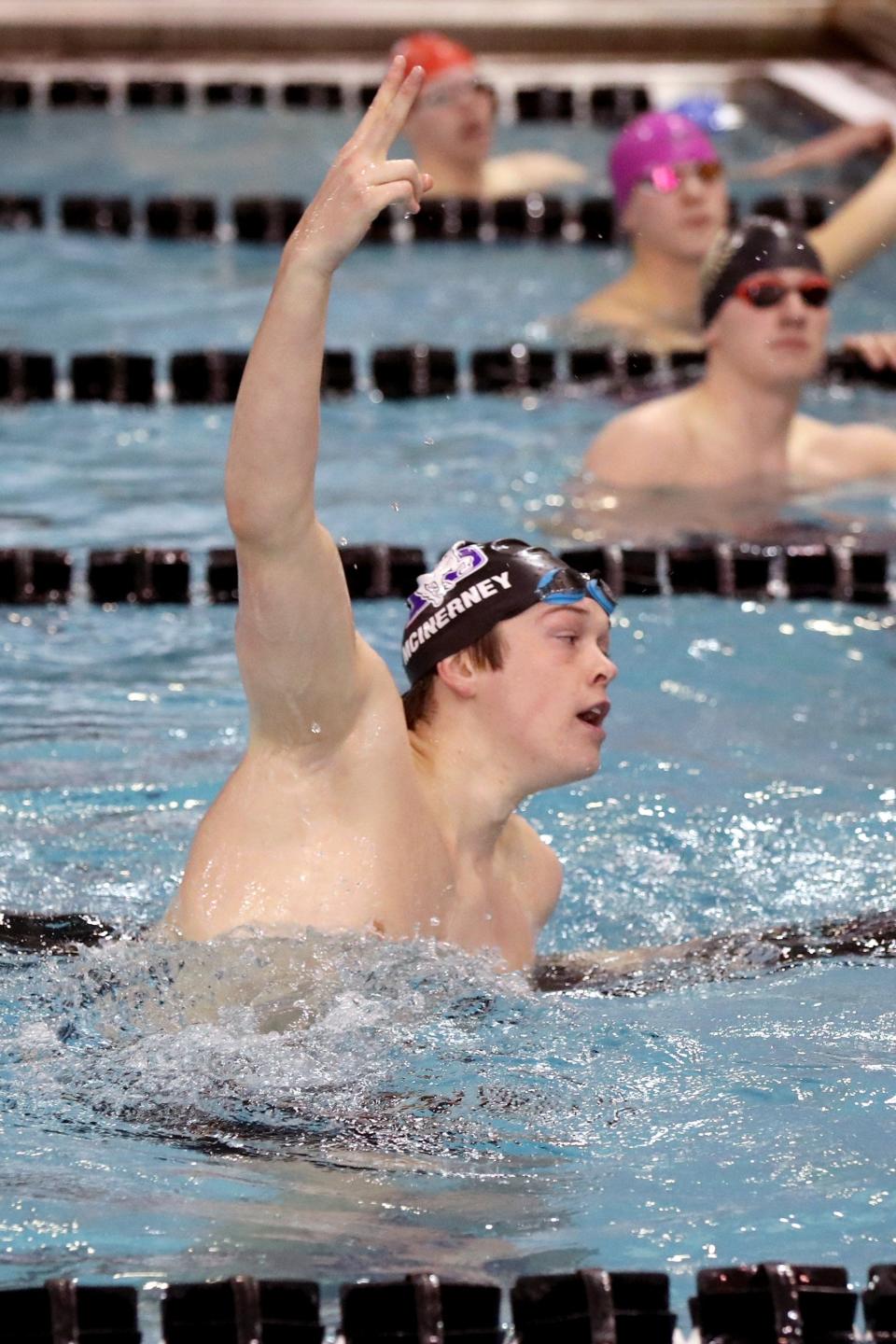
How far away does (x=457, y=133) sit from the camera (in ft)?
28.1

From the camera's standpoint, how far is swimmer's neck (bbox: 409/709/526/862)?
3158 millimetres

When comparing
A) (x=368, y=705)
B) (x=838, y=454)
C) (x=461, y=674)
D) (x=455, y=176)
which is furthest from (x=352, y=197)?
(x=455, y=176)

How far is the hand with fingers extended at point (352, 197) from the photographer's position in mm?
2578

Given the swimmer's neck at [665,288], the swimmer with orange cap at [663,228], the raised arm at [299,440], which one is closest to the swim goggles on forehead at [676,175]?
the swimmer with orange cap at [663,228]

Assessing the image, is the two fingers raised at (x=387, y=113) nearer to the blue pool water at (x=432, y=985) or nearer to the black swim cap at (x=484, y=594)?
the black swim cap at (x=484, y=594)

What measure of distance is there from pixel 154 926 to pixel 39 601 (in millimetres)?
2038

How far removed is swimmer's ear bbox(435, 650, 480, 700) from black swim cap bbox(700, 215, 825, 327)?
2593 mm

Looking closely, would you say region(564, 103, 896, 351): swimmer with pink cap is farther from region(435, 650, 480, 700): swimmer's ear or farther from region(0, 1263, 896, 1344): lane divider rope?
region(0, 1263, 896, 1344): lane divider rope

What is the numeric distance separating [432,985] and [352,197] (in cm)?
111

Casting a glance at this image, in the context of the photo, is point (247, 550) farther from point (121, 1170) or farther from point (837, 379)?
point (837, 379)

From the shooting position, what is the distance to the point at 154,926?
3.17 m

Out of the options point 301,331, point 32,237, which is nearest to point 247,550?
point 301,331

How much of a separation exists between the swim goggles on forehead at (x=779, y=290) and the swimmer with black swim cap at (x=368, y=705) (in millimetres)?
2323

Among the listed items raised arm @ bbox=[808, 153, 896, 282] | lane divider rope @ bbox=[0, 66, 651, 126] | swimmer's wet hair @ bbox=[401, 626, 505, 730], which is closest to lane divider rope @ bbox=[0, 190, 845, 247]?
lane divider rope @ bbox=[0, 66, 651, 126]
